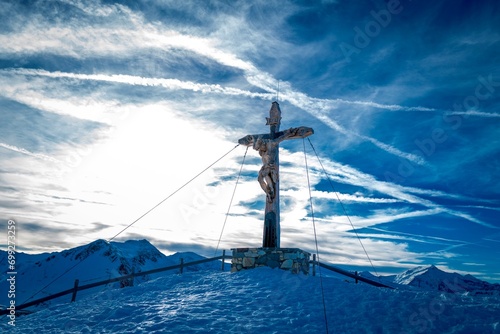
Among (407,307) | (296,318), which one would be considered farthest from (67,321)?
(407,307)

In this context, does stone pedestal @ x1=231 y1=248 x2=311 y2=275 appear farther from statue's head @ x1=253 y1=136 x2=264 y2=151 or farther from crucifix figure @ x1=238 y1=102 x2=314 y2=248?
statue's head @ x1=253 y1=136 x2=264 y2=151

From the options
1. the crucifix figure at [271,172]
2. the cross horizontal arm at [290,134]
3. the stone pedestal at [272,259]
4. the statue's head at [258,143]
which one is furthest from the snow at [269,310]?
the cross horizontal arm at [290,134]

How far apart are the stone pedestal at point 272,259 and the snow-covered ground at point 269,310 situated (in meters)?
0.52

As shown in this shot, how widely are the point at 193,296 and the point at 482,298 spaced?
765cm

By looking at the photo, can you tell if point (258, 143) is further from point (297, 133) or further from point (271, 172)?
point (297, 133)

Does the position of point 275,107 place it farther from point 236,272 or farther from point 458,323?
point 458,323

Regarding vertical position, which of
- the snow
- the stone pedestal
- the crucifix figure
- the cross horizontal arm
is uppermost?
the cross horizontal arm

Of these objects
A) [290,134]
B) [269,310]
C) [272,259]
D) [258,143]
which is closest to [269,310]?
[269,310]

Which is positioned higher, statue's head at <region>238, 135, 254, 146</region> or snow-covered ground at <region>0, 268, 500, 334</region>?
statue's head at <region>238, 135, 254, 146</region>

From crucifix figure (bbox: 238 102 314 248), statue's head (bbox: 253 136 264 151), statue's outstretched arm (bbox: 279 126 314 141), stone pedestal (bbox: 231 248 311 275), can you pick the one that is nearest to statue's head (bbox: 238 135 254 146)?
crucifix figure (bbox: 238 102 314 248)

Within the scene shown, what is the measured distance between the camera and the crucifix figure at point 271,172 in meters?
12.2

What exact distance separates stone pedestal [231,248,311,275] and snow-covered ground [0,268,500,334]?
518mm

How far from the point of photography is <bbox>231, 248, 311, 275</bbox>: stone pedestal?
11133 mm

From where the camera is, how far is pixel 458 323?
20.7 ft
